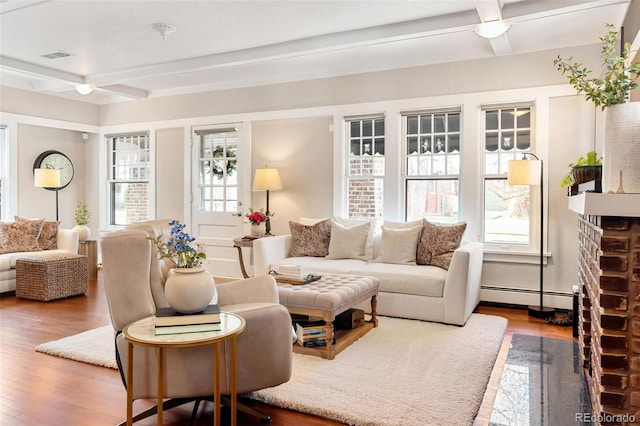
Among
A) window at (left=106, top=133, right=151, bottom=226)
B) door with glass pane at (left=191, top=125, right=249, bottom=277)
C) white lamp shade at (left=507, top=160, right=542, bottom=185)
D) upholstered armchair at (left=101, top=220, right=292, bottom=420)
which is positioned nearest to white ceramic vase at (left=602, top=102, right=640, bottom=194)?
upholstered armchair at (left=101, top=220, right=292, bottom=420)

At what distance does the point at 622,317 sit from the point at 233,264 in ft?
17.2

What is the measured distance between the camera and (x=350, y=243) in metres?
5.00

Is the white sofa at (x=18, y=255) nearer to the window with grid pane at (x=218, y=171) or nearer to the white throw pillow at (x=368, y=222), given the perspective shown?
the window with grid pane at (x=218, y=171)

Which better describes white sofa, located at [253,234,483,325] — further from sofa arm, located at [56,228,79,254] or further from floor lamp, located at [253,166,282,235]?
sofa arm, located at [56,228,79,254]

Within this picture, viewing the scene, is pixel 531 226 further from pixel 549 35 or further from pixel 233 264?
pixel 233 264

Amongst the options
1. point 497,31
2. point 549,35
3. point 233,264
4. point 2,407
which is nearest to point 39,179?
point 233,264

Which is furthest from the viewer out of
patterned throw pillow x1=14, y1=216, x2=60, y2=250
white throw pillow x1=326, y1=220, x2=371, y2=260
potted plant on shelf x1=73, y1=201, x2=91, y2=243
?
potted plant on shelf x1=73, y1=201, x2=91, y2=243

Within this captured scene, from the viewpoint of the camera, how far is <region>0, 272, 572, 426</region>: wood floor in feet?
7.91

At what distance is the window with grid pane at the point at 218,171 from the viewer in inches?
257

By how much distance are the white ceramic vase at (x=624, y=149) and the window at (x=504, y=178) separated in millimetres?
3091

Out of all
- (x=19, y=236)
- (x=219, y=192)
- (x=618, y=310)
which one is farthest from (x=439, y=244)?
(x=19, y=236)

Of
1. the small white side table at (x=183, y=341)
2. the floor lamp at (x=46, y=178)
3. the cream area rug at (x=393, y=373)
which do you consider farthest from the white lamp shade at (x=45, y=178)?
the small white side table at (x=183, y=341)

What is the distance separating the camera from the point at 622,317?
5.94 ft

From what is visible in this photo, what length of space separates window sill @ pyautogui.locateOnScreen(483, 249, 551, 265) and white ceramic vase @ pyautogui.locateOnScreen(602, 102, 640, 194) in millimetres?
3040
